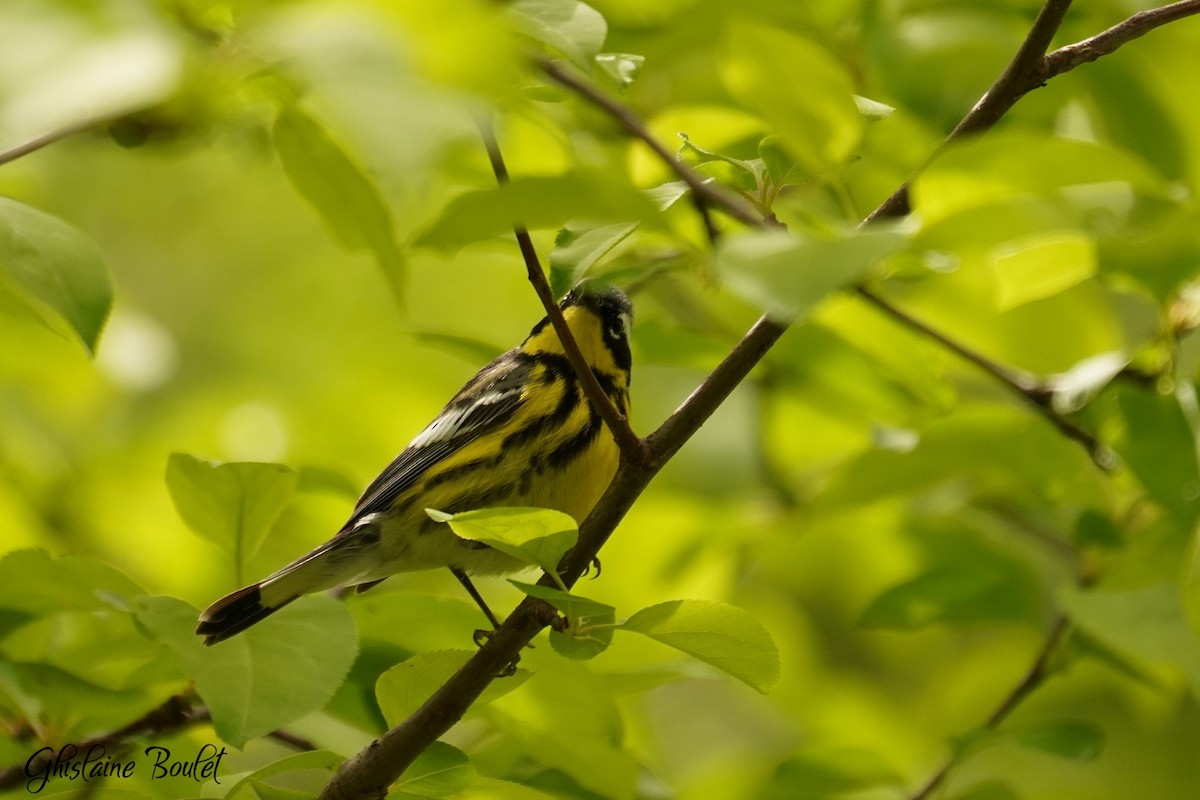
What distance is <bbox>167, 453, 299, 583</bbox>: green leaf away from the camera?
1.62m

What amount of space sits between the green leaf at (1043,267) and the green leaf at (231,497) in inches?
46.1

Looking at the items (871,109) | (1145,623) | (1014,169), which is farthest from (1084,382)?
(871,109)

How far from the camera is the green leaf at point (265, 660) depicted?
1.29 metres

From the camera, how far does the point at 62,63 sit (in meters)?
0.81

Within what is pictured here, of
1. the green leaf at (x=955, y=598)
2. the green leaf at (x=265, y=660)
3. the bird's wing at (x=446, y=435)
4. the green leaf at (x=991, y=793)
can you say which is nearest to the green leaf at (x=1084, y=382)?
the green leaf at (x=955, y=598)

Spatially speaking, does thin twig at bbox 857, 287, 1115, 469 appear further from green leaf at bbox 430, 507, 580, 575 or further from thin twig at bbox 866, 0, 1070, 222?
green leaf at bbox 430, 507, 580, 575

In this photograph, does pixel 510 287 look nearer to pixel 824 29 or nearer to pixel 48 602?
pixel 824 29

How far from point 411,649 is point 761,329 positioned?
0.80 metres

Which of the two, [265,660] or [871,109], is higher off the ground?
[871,109]

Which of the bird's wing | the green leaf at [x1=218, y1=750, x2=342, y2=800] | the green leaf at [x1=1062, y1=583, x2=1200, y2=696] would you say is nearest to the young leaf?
the green leaf at [x1=218, y1=750, x2=342, y2=800]

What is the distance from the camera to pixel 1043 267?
1.98 meters

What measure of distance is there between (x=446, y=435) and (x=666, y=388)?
3.00 feet

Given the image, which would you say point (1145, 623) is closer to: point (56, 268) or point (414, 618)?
point (414, 618)

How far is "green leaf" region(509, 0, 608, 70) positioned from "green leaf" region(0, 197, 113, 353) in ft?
1.68
